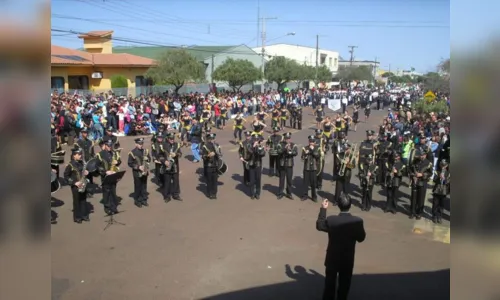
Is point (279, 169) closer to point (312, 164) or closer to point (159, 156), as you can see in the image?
point (312, 164)

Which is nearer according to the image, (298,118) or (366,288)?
(366,288)

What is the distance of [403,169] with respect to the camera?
11508mm

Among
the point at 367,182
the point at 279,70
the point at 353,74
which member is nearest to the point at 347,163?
the point at 367,182

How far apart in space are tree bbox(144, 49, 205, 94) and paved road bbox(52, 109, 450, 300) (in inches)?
968

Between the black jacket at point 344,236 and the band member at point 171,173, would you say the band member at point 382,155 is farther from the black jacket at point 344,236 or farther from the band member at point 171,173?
the black jacket at point 344,236

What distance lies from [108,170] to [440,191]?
7549 mm

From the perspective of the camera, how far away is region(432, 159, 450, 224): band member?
9953mm

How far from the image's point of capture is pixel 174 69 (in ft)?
117
